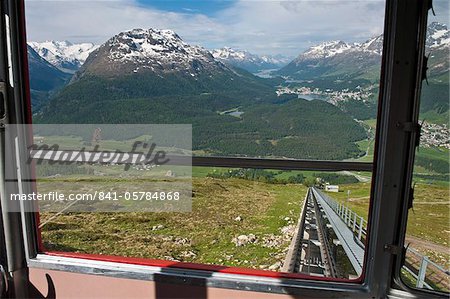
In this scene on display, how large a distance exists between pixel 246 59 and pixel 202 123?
0.46 m

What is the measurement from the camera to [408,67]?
4.13 ft

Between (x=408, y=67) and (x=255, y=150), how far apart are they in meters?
0.87

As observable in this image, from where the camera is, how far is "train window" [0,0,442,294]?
1716mm

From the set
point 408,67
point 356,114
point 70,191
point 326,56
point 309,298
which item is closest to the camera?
point 408,67

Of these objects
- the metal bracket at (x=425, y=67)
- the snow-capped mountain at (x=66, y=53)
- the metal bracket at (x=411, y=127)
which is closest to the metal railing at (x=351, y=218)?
the metal bracket at (x=411, y=127)

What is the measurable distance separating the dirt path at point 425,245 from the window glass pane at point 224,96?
25cm

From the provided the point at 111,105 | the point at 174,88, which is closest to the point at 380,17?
the point at 174,88

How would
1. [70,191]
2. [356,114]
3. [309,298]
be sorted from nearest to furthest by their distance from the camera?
1. [309,298]
2. [356,114]
3. [70,191]

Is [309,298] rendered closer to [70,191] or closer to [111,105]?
[111,105]

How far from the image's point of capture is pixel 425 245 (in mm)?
1393

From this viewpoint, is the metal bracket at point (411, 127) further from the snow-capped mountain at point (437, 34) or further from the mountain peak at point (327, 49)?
the mountain peak at point (327, 49)

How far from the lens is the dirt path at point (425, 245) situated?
139 centimetres

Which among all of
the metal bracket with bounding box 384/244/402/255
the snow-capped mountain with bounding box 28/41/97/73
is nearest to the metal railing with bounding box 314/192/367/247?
the metal bracket with bounding box 384/244/402/255

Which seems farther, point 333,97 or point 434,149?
point 333,97
